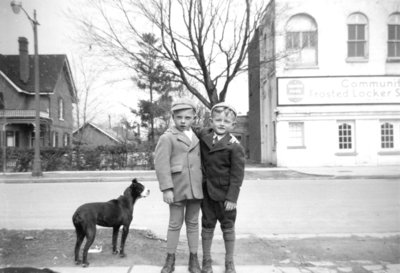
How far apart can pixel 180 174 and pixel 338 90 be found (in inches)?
672

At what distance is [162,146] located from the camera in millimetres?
3979

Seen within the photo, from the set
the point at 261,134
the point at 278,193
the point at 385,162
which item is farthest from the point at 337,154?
the point at 278,193

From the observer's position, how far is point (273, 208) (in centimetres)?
865

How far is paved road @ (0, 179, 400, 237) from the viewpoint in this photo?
22.4ft

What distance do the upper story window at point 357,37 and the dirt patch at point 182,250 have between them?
1489 centimetres

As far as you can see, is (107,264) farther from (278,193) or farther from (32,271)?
(278,193)

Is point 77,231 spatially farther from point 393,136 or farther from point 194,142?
point 393,136

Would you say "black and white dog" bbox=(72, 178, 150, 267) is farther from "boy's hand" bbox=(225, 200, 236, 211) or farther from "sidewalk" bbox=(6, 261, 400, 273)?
"boy's hand" bbox=(225, 200, 236, 211)

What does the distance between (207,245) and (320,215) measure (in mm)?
4443

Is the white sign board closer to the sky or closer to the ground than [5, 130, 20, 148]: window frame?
Answer: closer to the sky

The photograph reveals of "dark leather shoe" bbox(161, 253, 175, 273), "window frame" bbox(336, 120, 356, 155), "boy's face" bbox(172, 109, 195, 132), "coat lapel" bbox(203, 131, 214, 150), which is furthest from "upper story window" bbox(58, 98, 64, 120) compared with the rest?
"dark leather shoe" bbox(161, 253, 175, 273)

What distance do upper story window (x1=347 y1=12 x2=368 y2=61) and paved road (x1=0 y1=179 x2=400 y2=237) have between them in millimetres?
8151

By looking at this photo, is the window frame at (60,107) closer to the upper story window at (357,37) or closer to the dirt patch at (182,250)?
the upper story window at (357,37)

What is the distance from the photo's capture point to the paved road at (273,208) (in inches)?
269
